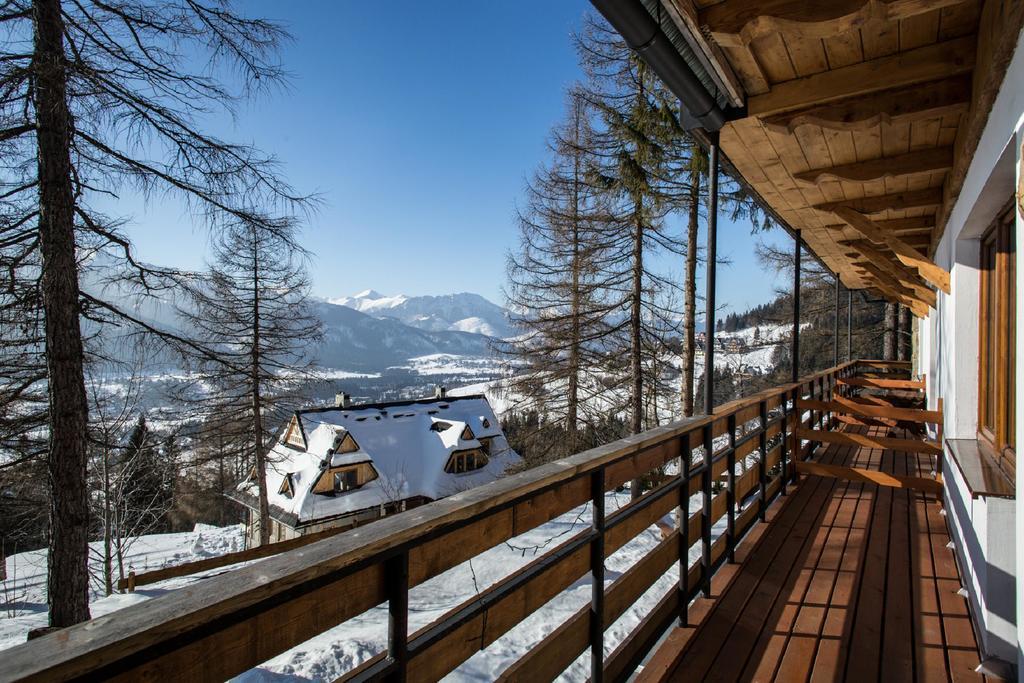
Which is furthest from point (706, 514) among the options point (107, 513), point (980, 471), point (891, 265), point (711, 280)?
point (107, 513)

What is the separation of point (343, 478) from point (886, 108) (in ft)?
55.6

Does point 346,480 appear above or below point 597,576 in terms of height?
below

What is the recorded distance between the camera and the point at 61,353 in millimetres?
4715

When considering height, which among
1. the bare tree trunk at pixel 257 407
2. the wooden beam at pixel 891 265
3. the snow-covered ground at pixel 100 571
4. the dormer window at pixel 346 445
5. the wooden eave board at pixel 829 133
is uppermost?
the wooden eave board at pixel 829 133

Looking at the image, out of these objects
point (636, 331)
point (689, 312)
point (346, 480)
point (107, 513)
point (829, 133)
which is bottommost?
point (346, 480)

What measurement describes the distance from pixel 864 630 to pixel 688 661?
35.1 inches

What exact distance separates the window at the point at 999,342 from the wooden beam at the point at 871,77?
2.33 feet

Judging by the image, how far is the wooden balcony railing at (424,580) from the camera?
27.5 inches

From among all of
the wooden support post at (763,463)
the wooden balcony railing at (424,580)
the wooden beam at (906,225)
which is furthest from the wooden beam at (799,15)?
the wooden beam at (906,225)

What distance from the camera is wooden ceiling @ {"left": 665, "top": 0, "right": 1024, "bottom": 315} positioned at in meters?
1.79

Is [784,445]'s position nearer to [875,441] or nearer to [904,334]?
[875,441]

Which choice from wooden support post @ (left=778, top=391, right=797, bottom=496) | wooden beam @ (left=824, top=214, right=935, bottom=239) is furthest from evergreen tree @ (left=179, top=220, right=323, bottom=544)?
wooden beam @ (left=824, top=214, right=935, bottom=239)

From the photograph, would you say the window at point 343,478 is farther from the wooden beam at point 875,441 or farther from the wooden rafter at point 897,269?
the wooden rafter at point 897,269

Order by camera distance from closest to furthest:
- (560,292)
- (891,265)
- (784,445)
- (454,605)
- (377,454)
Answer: (784,445) < (891,265) < (454,605) < (560,292) < (377,454)
